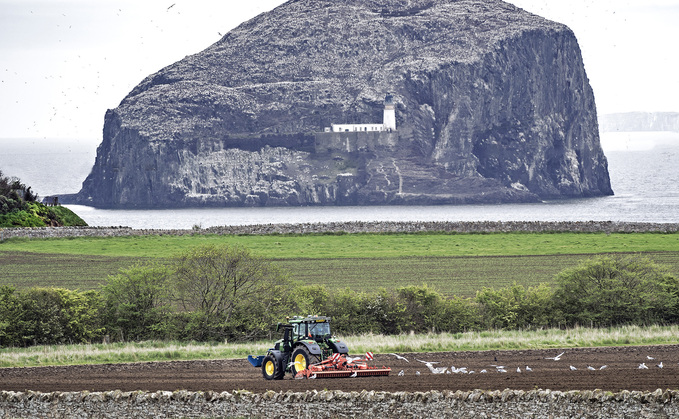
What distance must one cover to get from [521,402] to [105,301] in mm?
19409

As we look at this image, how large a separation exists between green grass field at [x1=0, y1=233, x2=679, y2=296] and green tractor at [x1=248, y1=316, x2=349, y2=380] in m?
20.4

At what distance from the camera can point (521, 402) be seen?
19.7 m

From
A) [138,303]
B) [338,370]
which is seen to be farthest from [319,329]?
[138,303]

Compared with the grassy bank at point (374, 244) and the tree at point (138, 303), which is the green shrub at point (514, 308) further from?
the grassy bank at point (374, 244)

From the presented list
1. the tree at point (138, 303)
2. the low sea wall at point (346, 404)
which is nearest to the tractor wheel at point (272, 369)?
the low sea wall at point (346, 404)

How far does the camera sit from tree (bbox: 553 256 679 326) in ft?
114

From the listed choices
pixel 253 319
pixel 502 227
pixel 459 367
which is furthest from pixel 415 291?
pixel 502 227

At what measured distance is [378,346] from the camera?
96.3ft

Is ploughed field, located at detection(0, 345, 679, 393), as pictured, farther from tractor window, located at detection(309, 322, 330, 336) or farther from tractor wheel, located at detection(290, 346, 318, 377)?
tractor window, located at detection(309, 322, 330, 336)

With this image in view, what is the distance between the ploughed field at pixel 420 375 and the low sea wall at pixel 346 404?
5.69 feet

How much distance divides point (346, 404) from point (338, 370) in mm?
2846

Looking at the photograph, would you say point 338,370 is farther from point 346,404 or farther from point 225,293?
point 225,293

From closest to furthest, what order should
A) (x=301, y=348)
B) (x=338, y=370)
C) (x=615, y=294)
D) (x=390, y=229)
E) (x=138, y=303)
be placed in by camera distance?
(x=338, y=370)
(x=301, y=348)
(x=138, y=303)
(x=615, y=294)
(x=390, y=229)

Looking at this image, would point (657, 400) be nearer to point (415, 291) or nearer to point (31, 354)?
point (415, 291)
